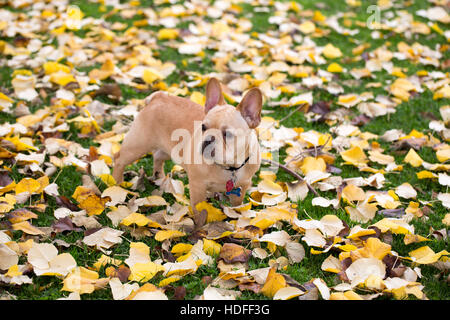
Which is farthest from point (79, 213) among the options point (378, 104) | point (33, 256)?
point (378, 104)

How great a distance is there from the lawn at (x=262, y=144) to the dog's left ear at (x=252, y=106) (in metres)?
0.53

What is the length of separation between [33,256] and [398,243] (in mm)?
1960

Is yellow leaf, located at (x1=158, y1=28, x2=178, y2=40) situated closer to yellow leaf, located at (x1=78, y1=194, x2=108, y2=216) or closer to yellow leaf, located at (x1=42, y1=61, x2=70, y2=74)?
yellow leaf, located at (x1=42, y1=61, x2=70, y2=74)

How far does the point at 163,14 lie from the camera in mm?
6160

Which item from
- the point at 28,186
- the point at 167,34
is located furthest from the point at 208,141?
the point at 167,34

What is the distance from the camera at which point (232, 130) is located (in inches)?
107

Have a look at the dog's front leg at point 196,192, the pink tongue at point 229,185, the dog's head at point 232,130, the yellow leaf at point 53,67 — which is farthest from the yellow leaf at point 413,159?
the yellow leaf at point 53,67

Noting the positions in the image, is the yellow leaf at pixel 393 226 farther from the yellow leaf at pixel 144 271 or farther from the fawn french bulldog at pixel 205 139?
the yellow leaf at pixel 144 271

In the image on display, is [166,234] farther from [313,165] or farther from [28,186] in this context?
[313,165]

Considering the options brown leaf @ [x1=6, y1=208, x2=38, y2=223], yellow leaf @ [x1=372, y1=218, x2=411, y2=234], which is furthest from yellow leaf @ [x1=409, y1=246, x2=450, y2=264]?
brown leaf @ [x1=6, y1=208, x2=38, y2=223]

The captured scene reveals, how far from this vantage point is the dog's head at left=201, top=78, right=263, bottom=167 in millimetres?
2721

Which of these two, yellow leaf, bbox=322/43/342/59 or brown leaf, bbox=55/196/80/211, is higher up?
yellow leaf, bbox=322/43/342/59

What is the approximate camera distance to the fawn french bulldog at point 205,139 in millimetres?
2746

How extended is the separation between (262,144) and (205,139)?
1.17m
